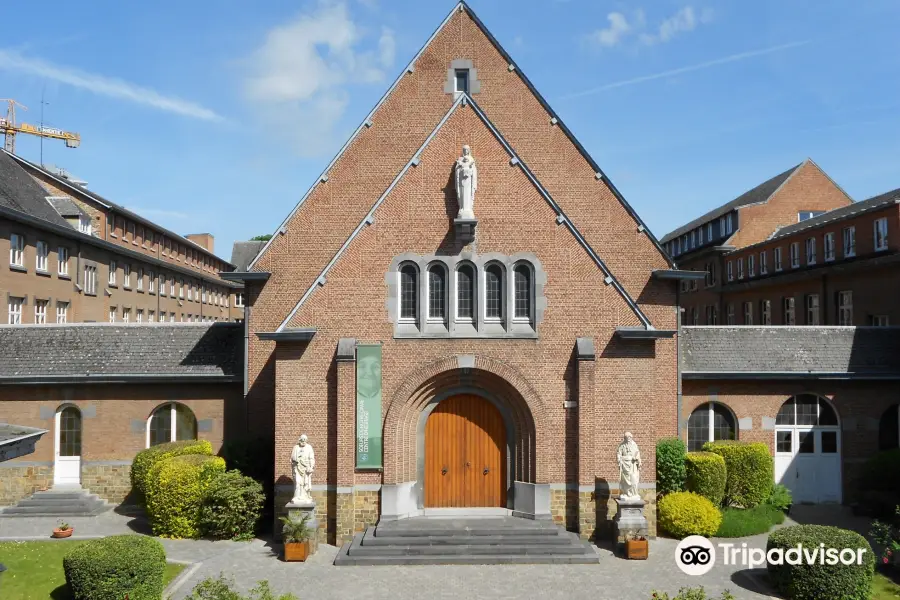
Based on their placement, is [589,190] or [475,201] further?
[589,190]

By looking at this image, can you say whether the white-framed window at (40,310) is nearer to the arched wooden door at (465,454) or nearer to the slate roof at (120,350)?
the slate roof at (120,350)

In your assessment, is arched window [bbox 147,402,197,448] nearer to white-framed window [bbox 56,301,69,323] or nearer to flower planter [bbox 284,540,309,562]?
flower planter [bbox 284,540,309,562]

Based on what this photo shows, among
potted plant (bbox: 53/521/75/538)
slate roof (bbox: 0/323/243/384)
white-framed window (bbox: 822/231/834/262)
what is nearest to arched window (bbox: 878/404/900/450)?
white-framed window (bbox: 822/231/834/262)

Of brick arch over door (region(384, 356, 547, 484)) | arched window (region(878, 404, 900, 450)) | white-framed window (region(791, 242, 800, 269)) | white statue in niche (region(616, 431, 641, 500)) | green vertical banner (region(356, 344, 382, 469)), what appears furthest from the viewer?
white-framed window (region(791, 242, 800, 269))

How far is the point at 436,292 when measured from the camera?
58.5ft

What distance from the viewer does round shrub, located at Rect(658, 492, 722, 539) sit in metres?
17.8

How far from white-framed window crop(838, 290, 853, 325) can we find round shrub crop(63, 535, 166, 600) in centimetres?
3062

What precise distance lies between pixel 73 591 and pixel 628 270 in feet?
55.2

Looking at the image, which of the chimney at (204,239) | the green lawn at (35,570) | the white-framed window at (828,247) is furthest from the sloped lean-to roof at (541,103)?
the chimney at (204,239)

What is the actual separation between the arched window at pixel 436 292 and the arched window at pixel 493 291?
3.83 feet

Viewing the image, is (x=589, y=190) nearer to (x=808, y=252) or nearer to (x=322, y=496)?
(x=322, y=496)

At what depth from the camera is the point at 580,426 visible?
56.1ft

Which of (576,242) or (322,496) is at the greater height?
(576,242)

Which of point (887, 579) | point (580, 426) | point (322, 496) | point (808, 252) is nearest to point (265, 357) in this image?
point (322, 496)
